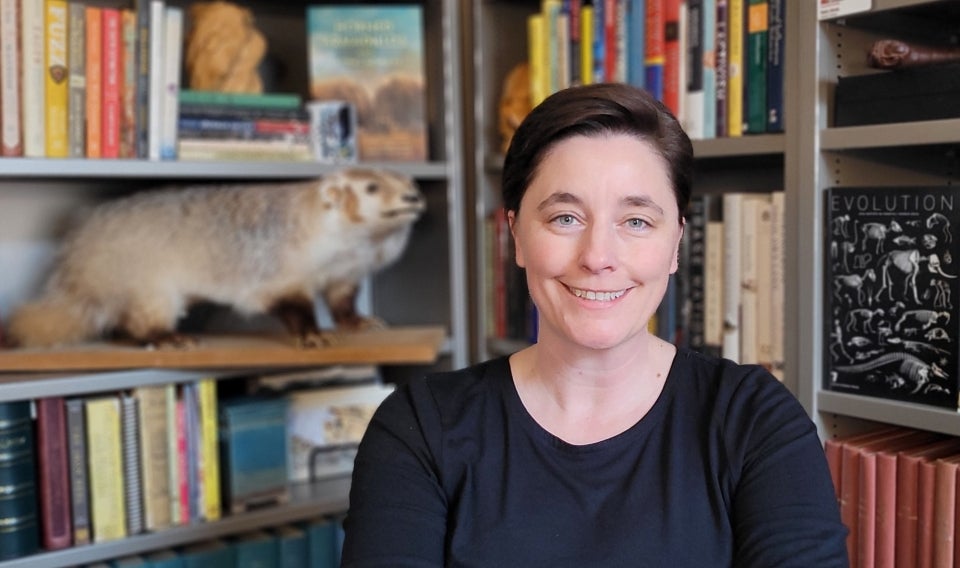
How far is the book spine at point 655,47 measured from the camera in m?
1.57

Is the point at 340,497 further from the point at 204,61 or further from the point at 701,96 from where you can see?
the point at 701,96

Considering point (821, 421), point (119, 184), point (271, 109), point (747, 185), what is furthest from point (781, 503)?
point (119, 184)

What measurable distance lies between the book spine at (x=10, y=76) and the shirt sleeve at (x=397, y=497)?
2.92 feet

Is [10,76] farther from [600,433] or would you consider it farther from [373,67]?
[600,433]

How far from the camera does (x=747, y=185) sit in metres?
1.72

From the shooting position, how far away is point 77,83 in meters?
1.60

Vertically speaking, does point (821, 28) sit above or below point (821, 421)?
above

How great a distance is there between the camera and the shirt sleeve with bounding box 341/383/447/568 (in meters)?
0.98

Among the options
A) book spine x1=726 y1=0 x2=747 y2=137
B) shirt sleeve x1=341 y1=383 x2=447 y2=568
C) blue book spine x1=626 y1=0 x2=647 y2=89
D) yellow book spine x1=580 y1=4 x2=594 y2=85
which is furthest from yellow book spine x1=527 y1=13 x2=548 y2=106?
shirt sleeve x1=341 y1=383 x2=447 y2=568

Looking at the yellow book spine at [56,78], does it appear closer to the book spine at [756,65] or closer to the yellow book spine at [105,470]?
the yellow book spine at [105,470]

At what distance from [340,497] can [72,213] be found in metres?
0.78

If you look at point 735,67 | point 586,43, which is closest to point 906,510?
point 735,67

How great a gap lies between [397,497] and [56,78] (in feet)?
3.38

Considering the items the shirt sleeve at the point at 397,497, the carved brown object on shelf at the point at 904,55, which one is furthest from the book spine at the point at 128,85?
the carved brown object on shelf at the point at 904,55
